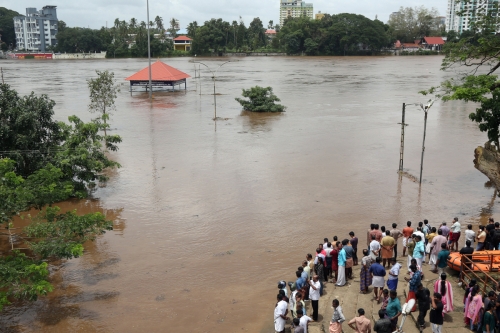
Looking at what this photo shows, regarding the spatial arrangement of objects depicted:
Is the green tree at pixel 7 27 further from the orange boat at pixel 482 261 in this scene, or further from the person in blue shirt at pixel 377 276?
the orange boat at pixel 482 261

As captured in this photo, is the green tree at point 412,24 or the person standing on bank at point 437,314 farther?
the green tree at point 412,24

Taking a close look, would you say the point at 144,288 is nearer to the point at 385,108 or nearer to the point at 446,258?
the point at 446,258

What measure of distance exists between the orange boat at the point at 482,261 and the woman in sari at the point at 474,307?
1.64 m

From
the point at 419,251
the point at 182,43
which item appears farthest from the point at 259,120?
the point at 182,43

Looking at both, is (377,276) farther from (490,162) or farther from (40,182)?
(490,162)

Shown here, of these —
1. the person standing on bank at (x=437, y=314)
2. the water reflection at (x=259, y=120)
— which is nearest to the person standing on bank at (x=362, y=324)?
the person standing on bank at (x=437, y=314)

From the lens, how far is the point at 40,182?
40.6 ft

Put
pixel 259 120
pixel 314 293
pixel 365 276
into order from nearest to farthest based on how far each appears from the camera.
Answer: pixel 314 293 < pixel 365 276 < pixel 259 120

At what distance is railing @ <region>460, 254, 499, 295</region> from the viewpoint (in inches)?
391

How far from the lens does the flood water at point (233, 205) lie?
1200 cm

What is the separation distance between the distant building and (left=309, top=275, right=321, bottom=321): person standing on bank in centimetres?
15698

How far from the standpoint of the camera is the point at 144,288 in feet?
42.1

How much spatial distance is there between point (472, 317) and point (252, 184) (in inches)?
501

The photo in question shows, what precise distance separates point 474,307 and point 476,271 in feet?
6.34
